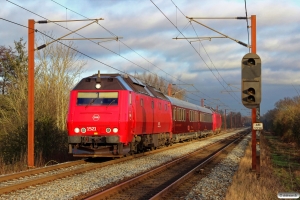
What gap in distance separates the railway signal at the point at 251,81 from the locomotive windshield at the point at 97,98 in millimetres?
6547

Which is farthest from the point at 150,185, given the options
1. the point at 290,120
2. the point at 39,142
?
the point at 290,120

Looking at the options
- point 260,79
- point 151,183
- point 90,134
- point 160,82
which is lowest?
point 151,183

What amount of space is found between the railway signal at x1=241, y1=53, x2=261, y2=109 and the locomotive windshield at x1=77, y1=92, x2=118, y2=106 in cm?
655

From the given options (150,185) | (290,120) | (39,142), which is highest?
(290,120)

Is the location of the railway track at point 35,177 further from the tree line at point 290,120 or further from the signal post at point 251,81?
the tree line at point 290,120

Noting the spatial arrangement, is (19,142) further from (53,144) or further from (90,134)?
(90,134)

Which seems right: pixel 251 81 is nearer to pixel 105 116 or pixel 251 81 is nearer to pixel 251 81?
pixel 251 81

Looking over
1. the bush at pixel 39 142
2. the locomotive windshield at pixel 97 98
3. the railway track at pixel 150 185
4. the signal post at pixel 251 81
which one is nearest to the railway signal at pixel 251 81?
the signal post at pixel 251 81

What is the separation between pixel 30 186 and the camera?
10.8 metres

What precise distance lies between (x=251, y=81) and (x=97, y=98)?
7595 mm

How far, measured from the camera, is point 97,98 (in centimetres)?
1653

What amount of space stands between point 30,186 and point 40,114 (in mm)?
11161

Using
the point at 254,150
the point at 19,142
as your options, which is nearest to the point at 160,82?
the point at 19,142

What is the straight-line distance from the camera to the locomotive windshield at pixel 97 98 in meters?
16.3
